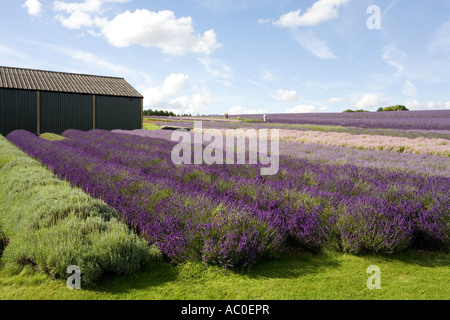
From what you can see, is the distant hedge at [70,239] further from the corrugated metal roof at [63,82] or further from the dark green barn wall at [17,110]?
the corrugated metal roof at [63,82]

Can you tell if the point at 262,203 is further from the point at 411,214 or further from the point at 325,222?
the point at 411,214

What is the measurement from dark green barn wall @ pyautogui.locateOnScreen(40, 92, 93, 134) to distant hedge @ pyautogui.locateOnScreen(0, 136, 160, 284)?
18.8 m

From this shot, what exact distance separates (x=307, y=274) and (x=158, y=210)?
5.72 feet

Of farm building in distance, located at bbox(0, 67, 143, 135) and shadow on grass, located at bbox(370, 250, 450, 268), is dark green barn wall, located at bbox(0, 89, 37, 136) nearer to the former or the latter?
farm building in distance, located at bbox(0, 67, 143, 135)

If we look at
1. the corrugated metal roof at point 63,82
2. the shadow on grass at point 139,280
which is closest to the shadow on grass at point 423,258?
the shadow on grass at point 139,280

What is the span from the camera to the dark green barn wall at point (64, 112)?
1975 centimetres

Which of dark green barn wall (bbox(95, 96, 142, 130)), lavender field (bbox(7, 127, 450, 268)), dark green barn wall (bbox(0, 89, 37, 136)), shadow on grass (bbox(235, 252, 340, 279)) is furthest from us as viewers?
dark green barn wall (bbox(95, 96, 142, 130))

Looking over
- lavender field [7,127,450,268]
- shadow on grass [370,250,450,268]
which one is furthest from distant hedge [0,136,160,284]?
shadow on grass [370,250,450,268]

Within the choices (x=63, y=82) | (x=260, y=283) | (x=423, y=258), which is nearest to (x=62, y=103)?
A: (x=63, y=82)

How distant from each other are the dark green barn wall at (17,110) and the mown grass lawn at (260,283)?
2039cm

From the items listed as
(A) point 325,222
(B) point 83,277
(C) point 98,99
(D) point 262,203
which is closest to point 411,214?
(A) point 325,222

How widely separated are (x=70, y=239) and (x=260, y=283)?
5.71ft

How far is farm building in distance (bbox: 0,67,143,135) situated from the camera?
62.2ft

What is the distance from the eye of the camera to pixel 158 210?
132 inches
